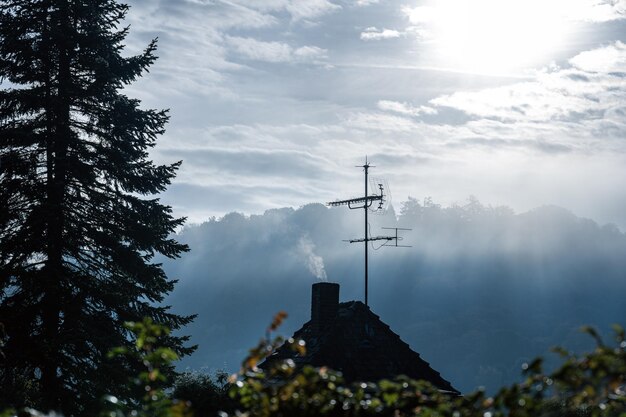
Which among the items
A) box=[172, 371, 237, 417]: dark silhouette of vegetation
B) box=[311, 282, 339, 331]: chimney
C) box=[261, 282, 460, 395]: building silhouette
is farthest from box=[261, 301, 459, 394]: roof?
box=[172, 371, 237, 417]: dark silhouette of vegetation

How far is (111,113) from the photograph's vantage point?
2658 cm

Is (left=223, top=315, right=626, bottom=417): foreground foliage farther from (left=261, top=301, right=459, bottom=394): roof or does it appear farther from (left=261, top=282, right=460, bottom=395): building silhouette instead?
(left=261, top=282, right=460, bottom=395): building silhouette

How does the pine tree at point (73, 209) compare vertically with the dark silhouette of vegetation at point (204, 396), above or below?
above

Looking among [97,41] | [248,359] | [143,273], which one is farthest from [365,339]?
[248,359]

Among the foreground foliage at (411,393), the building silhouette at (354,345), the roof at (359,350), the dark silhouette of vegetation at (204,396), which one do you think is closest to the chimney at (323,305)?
the building silhouette at (354,345)

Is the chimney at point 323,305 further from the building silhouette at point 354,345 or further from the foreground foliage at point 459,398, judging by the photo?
the foreground foliage at point 459,398

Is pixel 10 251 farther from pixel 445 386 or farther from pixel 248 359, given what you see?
pixel 248 359

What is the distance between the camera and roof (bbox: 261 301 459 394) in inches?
1023

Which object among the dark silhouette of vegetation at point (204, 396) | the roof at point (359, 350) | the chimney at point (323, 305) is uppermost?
the chimney at point (323, 305)

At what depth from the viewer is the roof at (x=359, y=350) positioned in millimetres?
25984

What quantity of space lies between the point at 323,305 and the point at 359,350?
1.86 metres

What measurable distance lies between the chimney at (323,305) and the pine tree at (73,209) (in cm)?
440

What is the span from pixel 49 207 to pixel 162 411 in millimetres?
20181

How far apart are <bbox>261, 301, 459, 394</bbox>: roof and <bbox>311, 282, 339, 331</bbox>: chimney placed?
0.14 metres
